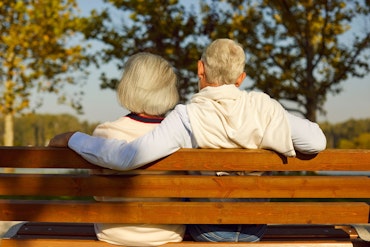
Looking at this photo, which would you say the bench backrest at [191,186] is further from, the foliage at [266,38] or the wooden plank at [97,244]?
the foliage at [266,38]

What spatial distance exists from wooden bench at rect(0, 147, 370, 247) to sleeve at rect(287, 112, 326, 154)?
6 cm

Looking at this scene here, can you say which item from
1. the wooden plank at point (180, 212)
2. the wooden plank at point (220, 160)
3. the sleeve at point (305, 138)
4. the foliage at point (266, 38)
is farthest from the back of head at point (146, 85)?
the foliage at point (266, 38)

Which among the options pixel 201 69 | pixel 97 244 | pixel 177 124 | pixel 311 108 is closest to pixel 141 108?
pixel 177 124

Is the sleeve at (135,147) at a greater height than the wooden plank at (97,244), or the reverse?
the sleeve at (135,147)

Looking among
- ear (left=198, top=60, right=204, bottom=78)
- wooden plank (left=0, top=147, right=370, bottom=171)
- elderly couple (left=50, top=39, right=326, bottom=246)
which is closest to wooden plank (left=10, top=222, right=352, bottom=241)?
elderly couple (left=50, top=39, right=326, bottom=246)

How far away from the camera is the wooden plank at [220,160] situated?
11.4ft

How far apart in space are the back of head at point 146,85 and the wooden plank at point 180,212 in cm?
50

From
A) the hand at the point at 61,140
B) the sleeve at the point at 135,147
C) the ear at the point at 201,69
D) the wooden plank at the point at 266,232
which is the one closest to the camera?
the sleeve at the point at 135,147

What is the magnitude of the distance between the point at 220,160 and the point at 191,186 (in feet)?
0.64

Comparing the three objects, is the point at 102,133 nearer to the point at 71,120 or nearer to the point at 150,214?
the point at 150,214

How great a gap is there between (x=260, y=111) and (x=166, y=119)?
48cm

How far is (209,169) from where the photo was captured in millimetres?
3498

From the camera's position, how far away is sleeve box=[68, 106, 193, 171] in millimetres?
3416

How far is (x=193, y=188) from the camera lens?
3.51 metres
